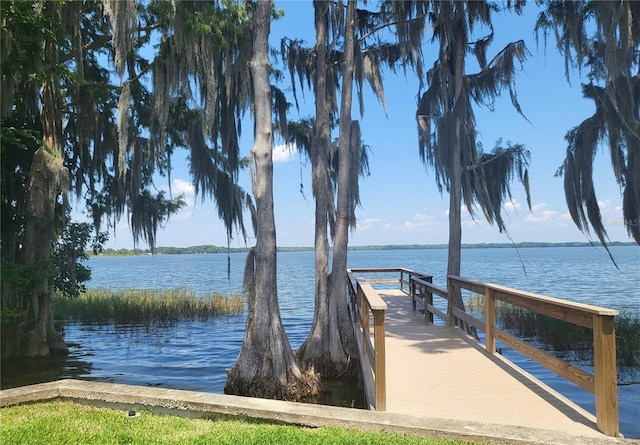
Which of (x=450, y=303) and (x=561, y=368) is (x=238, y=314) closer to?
(x=450, y=303)

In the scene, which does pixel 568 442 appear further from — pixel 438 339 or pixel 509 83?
pixel 509 83

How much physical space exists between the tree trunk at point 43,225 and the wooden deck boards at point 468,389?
713 centimetres

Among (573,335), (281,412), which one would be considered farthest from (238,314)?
(281,412)

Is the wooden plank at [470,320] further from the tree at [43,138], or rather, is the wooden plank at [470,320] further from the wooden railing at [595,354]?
the tree at [43,138]

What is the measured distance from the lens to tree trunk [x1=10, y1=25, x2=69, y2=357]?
30.0 feet

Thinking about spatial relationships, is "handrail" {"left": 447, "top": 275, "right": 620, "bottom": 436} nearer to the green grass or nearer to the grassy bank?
the green grass

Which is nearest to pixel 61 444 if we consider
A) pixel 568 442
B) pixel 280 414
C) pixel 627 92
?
pixel 280 414

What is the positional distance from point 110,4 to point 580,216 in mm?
11222

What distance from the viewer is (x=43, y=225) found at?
30.1 ft

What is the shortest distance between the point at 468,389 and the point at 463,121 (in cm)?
730

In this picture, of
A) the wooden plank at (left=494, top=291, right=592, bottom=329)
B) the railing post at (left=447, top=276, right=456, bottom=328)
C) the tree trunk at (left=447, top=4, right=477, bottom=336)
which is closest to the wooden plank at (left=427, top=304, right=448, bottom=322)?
the railing post at (left=447, top=276, right=456, bottom=328)

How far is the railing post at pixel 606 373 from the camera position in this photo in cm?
344

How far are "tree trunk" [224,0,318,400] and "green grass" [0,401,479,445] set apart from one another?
3.23 m

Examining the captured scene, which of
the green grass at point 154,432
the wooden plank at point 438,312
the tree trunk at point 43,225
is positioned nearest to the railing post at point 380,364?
the green grass at point 154,432
